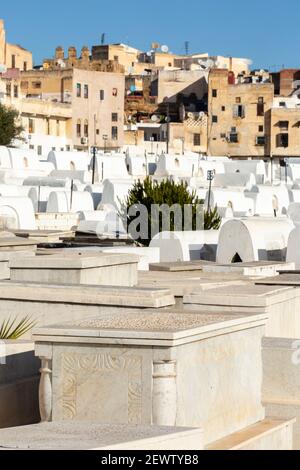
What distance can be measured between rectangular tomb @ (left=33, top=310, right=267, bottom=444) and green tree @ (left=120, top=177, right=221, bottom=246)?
1773 cm

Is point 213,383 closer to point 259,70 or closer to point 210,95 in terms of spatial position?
point 210,95

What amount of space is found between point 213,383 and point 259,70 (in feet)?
256

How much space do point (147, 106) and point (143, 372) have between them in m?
63.6

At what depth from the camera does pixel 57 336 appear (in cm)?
676

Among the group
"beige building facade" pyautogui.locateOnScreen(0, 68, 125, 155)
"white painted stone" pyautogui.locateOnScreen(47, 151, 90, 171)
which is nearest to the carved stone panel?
"white painted stone" pyautogui.locateOnScreen(47, 151, 90, 171)

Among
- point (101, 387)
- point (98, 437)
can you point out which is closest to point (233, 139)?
point (101, 387)

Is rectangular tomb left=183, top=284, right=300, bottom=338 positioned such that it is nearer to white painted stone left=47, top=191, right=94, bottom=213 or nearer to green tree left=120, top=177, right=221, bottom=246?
green tree left=120, top=177, right=221, bottom=246

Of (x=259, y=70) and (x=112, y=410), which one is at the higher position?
(x=259, y=70)

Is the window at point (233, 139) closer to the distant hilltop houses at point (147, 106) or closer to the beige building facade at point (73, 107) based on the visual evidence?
the distant hilltop houses at point (147, 106)

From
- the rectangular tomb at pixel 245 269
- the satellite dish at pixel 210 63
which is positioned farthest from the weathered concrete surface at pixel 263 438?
the satellite dish at pixel 210 63

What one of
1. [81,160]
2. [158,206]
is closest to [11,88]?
[81,160]

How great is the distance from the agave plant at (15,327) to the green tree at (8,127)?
38.2 meters

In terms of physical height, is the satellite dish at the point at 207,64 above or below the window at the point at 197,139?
above

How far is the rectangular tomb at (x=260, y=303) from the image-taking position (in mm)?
8648
